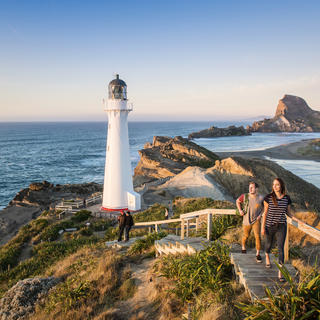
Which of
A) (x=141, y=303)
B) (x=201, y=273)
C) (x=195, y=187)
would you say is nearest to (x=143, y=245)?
(x=141, y=303)

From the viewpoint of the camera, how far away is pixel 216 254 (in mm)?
5691

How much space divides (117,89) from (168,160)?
95.5 ft

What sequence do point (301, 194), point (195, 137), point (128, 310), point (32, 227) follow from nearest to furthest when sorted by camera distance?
point (128, 310)
point (32, 227)
point (301, 194)
point (195, 137)

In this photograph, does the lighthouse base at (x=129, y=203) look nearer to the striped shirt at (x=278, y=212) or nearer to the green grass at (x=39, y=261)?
the green grass at (x=39, y=261)

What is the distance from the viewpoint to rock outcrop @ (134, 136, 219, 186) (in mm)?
42250

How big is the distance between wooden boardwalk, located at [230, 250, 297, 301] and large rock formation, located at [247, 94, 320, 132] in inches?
5553

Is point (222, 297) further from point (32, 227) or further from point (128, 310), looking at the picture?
point (32, 227)

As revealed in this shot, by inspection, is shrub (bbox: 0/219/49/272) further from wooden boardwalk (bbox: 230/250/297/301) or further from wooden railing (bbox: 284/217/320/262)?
wooden railing (bbox: 284/217/320/262)

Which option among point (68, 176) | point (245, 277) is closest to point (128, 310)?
point (245, 277)

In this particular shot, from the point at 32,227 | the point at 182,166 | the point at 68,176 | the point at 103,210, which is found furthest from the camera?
the point at 68,176

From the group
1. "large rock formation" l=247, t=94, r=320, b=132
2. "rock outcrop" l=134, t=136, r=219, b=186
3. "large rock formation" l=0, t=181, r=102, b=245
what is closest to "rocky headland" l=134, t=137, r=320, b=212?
"rock outcrop" l=134, t=136, r=219, b=186

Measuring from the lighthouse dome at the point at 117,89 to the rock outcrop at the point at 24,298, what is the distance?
12981mm

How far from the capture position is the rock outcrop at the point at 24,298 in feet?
20.3

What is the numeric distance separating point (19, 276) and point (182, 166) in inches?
1391
